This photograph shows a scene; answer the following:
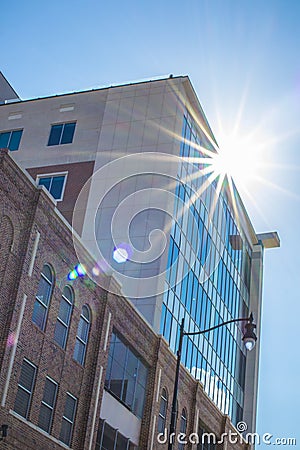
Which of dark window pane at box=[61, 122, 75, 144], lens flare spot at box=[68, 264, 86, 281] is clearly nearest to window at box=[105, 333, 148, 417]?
lens flare spot at box=[68, 264, 86, 281]

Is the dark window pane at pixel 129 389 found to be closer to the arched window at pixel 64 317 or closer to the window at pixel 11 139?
the arched window at pixel 64 317

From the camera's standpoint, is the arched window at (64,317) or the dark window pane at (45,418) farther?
the arched window at (64,317)

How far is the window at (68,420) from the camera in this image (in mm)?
27969

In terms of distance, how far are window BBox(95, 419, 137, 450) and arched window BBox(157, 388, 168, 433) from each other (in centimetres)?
302

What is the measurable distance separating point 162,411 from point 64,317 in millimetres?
11159

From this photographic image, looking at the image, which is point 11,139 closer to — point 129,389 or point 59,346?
point 129,389

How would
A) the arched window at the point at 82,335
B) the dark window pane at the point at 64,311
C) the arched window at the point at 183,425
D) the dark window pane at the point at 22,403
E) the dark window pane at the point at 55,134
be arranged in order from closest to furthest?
1. the dark window pane at the point at 22,403
2. the dark window pane at the point at 64,311
3. the arched window at the point at 82,335
4. the arched window at the point at 183,425
5. the dark window pane at the point at 55,134

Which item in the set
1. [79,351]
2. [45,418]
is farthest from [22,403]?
[79,351]

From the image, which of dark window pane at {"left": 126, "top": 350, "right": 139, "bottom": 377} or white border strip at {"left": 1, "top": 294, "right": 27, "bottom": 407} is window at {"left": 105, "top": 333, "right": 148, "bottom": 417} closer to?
dark window pane at {"left": 126, "top": 350, "right": 139, "bottom": 377}

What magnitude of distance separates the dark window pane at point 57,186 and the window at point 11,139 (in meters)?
4.82

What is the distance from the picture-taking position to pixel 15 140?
2089 inches

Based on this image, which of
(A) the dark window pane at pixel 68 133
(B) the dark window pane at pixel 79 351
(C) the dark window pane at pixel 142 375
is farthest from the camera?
(A) the dark window pane at pixel 68 133

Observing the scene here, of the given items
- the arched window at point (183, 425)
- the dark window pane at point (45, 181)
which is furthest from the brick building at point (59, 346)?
the dark window pane at point (45, 181)

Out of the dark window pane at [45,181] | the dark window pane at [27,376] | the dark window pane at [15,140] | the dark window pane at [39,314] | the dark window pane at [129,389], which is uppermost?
the dark window pane at [15,140]
